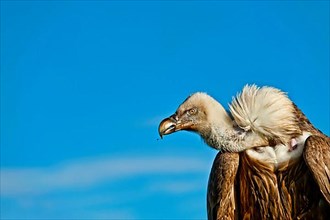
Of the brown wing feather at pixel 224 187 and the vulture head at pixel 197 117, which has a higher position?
the vulture head at pixel 197 117

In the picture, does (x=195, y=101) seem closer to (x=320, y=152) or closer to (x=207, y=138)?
(x=207, y=138)

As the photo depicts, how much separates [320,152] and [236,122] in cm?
101

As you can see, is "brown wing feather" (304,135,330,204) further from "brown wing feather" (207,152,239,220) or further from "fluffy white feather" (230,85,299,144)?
"brown wing feather" (207,152,239,220)

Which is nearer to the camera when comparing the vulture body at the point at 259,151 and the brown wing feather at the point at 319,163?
the brown wing feather at the point at 319,163

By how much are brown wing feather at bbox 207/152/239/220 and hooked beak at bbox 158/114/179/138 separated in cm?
60

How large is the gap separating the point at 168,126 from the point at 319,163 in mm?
1716

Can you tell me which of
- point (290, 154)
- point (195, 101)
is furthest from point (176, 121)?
point (290, 154)

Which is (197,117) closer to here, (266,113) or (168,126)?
(168,126)

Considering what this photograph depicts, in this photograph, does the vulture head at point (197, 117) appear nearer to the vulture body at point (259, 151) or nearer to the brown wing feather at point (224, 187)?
the vulture body at point (259, 151)

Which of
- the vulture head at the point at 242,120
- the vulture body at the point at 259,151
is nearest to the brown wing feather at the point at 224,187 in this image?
the vulture body at the point at 259,151

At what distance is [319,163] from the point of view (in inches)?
623

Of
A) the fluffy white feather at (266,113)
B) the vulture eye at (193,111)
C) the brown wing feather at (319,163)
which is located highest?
the vulture eye at (193,111)

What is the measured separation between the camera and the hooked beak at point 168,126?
16203 mm

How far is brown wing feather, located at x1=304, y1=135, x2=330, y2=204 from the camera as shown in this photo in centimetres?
1580
